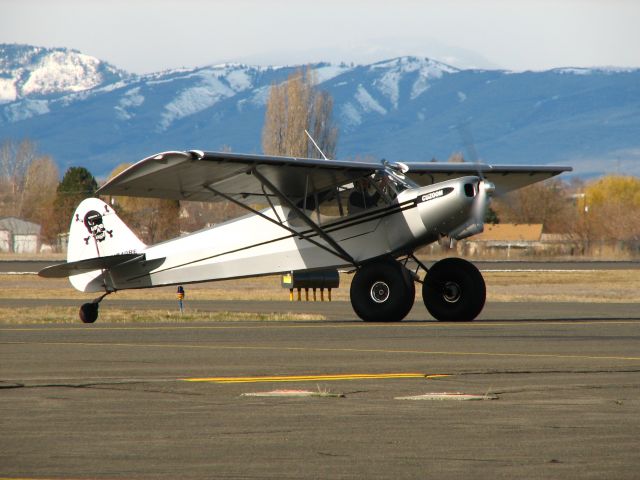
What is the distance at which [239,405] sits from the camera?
10.1 meters

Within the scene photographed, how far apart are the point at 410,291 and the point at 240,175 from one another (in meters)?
3.41

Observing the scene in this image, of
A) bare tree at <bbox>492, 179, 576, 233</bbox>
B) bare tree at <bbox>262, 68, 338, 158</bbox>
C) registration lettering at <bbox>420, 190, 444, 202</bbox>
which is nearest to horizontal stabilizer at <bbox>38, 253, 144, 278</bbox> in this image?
registration lettering at <bbox>420, 190, 444, 202</bbox>

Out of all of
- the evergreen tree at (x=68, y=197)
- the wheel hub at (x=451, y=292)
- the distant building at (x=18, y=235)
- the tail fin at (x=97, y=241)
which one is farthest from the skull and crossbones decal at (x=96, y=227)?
the distant building at (x=18, y=235)

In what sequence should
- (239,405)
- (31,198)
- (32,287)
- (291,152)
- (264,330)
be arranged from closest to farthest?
1. (239,405)
2. (264,330)
3. (32,287)
4. (291,152)
5. (31,198)

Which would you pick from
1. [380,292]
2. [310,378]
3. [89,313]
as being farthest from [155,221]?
[310,378]

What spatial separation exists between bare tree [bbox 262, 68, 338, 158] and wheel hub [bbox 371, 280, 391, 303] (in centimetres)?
8402

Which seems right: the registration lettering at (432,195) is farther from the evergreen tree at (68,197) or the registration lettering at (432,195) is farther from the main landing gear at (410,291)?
the evergreen tree at (68,197)

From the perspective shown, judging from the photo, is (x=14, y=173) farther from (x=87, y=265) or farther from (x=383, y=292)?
(x=383, y=292)

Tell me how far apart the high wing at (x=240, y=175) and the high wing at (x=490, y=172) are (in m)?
0.02

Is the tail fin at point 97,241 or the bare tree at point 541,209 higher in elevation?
the bare tree at point 541,209

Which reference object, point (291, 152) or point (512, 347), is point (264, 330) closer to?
point (512, 347)

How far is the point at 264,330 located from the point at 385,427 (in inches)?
398

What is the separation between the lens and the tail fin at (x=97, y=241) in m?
23.7

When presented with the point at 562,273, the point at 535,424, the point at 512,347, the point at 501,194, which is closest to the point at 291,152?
the point at 562,273
